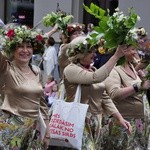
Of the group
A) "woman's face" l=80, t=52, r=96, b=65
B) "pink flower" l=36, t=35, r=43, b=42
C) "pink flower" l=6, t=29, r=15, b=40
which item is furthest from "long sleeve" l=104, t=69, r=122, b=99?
"pink flower" l=6, t=29, r=15, b=40

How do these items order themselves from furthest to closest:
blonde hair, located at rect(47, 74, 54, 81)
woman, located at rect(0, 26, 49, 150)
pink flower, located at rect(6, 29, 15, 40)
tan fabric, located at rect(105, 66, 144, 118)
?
blonde hair, located at rect(47, 74, 54, 81) → tan fabric, located at rect(105, 66, 144, 118) → pink flower, located at rect(6, 29, 15, 40) → woman, located at rect(0, 26, 49, 150)

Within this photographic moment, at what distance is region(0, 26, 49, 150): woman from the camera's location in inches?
221

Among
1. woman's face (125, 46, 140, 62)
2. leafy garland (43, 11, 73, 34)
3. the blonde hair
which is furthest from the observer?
the blonde hair

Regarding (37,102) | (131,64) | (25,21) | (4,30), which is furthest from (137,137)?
(25,21)

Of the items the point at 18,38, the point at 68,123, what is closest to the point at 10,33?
the point at 18,38

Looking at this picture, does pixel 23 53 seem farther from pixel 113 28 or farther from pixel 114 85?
pixel 114 85

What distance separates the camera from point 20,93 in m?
5.61

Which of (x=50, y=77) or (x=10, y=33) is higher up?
(x=50, y=77)

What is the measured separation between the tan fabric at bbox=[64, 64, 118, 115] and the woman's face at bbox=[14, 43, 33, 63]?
45 cm

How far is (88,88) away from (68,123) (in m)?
0.39

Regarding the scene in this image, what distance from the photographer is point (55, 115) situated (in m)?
6.05

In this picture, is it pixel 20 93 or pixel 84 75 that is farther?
pixel 84 75

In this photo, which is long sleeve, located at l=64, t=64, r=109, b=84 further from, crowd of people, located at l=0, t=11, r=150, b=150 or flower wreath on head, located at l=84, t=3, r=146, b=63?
flower wreath on head, located at l=84, t=3, r=146, b=63

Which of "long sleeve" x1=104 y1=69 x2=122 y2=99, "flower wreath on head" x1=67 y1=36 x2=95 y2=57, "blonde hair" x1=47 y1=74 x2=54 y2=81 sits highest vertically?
"blonde hair" x1=47 y1=74 x2=54 y2=81
